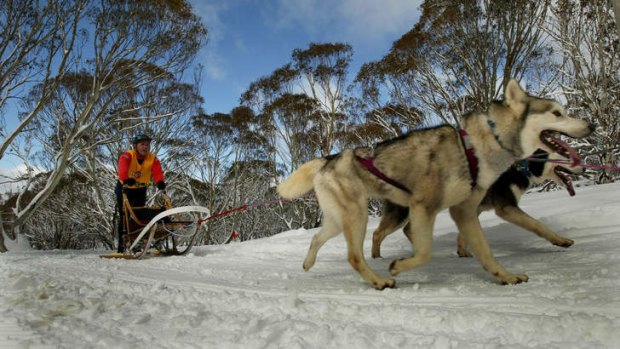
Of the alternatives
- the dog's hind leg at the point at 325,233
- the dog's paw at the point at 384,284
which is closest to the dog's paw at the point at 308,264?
the dog's hind leg at the point at 325,233

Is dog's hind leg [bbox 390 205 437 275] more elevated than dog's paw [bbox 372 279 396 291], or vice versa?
dog's hind leg [bbox 390 205 437 275]

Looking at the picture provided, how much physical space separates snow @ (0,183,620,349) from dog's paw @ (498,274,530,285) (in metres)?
0.09

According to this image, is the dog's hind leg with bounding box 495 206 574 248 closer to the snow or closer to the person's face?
the snow

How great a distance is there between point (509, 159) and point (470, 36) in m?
9.20

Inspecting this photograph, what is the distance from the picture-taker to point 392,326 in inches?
80.3

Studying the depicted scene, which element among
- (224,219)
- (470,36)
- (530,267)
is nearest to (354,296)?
(530,267)

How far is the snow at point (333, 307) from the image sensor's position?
1.80m

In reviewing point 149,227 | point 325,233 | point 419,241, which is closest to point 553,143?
point 419,241

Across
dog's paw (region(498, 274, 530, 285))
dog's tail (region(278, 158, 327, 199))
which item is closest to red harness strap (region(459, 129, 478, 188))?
dog's paw (region(498, 274, 530, 285))

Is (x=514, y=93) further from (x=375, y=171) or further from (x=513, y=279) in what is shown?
(x=513, y=279)

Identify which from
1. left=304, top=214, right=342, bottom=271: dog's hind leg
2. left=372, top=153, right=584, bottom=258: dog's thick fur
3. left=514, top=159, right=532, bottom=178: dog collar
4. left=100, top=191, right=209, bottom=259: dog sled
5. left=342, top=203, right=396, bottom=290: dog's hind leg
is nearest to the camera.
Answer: left=342, top=203, right=396, bottom=290: dog's hind leg

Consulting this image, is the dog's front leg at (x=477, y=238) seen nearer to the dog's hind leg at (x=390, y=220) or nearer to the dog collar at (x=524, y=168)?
the dog's hind leg at (x=390, y=220)

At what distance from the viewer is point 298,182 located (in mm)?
3742

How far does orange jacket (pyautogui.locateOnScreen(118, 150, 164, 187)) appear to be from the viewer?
660cm
